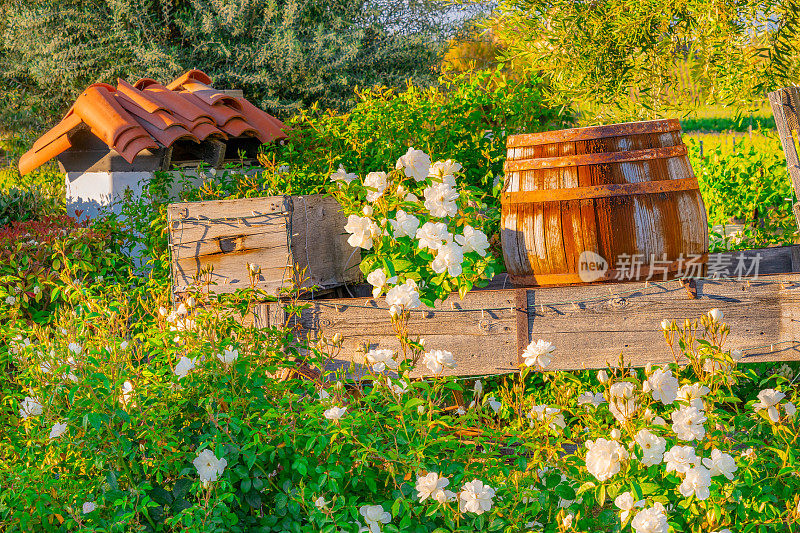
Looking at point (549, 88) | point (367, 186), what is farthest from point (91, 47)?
point (367, 186)

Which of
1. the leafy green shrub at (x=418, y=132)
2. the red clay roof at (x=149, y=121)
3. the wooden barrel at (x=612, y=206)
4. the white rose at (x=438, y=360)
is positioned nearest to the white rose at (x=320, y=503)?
the white rose at (x=438, y=360)

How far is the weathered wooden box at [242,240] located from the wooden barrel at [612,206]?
3.21 ft

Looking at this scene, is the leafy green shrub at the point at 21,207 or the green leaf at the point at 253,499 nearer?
the green leaf at the point at 253,499

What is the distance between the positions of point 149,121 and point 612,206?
3.01m

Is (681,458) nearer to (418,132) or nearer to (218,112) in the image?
(418,132)

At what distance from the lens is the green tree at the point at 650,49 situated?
3.89 m

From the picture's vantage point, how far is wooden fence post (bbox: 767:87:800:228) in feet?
10.7

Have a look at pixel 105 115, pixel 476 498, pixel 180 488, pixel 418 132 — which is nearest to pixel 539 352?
pixel 476 498

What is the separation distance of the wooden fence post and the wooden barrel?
806mm

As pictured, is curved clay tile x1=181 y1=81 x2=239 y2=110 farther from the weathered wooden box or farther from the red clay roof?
the weathered wooden box

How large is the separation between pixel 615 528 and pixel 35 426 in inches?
69.6

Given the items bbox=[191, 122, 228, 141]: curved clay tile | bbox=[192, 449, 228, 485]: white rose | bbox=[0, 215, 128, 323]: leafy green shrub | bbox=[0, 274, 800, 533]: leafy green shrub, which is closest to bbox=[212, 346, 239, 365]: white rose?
bbox=[0, 274, 800, 533]: leafy green shrub

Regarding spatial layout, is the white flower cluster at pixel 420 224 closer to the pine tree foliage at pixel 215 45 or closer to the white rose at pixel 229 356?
the white rose at pixel 229 356

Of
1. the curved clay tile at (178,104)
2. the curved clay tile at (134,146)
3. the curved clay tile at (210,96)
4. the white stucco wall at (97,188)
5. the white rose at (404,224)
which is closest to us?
the white rose at (404,224)
